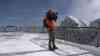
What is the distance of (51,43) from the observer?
6.56 m

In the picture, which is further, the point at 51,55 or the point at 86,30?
the point at 86,30

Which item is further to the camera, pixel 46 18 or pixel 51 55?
pixel 46 18

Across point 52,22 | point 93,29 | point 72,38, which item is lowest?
point 72,38

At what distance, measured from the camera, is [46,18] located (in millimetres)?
5594

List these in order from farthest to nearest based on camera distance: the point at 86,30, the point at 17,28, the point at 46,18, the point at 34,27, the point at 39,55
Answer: the point at 17,28 → the point at 34,27 → the point at 86,30 → the point at 46,18 → the point at 39,55

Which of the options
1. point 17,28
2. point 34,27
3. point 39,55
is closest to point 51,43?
point 39,55

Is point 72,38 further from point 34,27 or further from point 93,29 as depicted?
point 34,27

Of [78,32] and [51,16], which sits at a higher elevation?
[51,16]

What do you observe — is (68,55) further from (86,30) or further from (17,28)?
(17,28)

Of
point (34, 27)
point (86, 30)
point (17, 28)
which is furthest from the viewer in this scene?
point (17, 28)

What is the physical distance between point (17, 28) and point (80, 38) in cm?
1989

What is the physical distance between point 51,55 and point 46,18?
5.19ft

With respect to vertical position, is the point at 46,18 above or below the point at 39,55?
above

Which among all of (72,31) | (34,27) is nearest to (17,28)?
(34,27)
